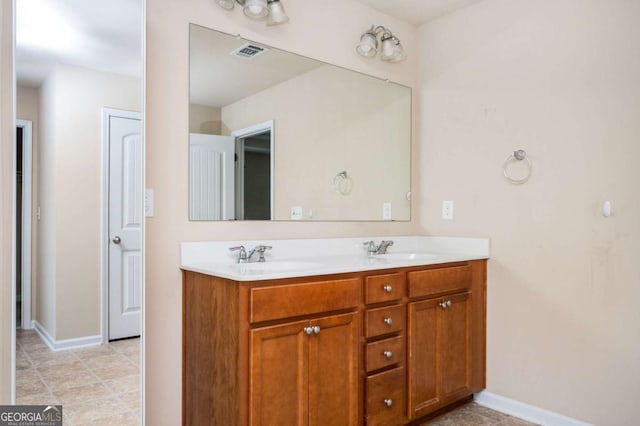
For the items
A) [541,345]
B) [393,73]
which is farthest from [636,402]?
[393,73]

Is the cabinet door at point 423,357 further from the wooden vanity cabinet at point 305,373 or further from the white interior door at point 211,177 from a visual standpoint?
the white interior door at point 211,177

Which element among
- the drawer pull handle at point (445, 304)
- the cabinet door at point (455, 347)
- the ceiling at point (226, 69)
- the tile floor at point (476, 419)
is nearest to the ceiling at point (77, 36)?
the ceiling at point (226, 69)

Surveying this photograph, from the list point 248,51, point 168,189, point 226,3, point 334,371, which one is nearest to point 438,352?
point 334,371

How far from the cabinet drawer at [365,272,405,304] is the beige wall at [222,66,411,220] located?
2.05 feet

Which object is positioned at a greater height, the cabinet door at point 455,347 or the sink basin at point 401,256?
the sink basin at point 401,256

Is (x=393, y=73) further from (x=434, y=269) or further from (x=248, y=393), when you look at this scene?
(x=248, y=393)

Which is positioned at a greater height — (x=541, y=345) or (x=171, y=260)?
(x=171, y=260)

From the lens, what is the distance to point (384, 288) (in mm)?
2100

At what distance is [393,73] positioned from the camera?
9.83 feet

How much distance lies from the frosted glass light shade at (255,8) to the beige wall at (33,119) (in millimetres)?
1043

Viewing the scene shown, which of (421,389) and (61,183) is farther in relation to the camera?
(421,389)

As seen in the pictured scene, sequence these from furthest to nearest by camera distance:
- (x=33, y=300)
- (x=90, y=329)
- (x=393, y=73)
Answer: (x=393, y=73)
(x=90, y=329)
(x=33, y=300)

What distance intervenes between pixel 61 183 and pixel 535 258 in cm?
236

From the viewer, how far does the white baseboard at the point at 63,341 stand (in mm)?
1650
